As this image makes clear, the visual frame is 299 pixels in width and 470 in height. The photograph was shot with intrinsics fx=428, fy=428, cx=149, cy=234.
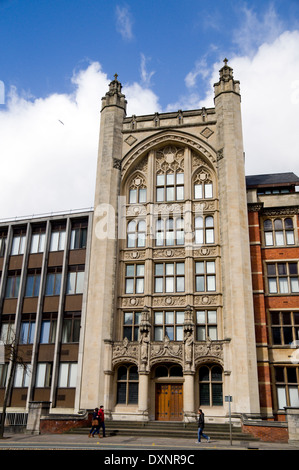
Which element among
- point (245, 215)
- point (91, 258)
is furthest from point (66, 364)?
point (245, 215)

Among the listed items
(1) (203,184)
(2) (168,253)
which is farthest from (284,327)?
(1) (203,184)

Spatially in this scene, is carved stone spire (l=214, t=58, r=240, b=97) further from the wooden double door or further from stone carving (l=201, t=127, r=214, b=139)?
the wooden double door

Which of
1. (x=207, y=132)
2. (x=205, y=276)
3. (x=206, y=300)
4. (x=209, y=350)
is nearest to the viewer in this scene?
(x=209, y=350)

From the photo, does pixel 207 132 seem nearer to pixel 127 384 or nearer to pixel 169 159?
pixel 169 159

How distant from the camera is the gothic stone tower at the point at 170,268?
2728 centimetres

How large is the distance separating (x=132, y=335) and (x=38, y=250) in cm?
1125

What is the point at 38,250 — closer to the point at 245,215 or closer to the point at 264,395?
the point at 245,215

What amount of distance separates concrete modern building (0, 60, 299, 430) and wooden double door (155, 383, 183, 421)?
66mm

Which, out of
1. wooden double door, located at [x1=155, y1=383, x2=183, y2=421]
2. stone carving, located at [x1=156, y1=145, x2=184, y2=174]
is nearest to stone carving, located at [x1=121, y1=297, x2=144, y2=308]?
wooden double door, located at [x1=155, y1=383, x2=183, y2=421]

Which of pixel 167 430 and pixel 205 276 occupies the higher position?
pixel 205 276

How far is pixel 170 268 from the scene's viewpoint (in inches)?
1212

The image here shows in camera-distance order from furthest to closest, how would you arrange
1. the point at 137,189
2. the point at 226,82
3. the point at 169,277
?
the point at 137,189 < the point at 226,82 < the point at 169,277

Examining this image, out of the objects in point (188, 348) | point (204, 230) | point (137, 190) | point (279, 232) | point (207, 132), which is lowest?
point (188, 348)

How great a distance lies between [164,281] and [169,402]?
8.01m
